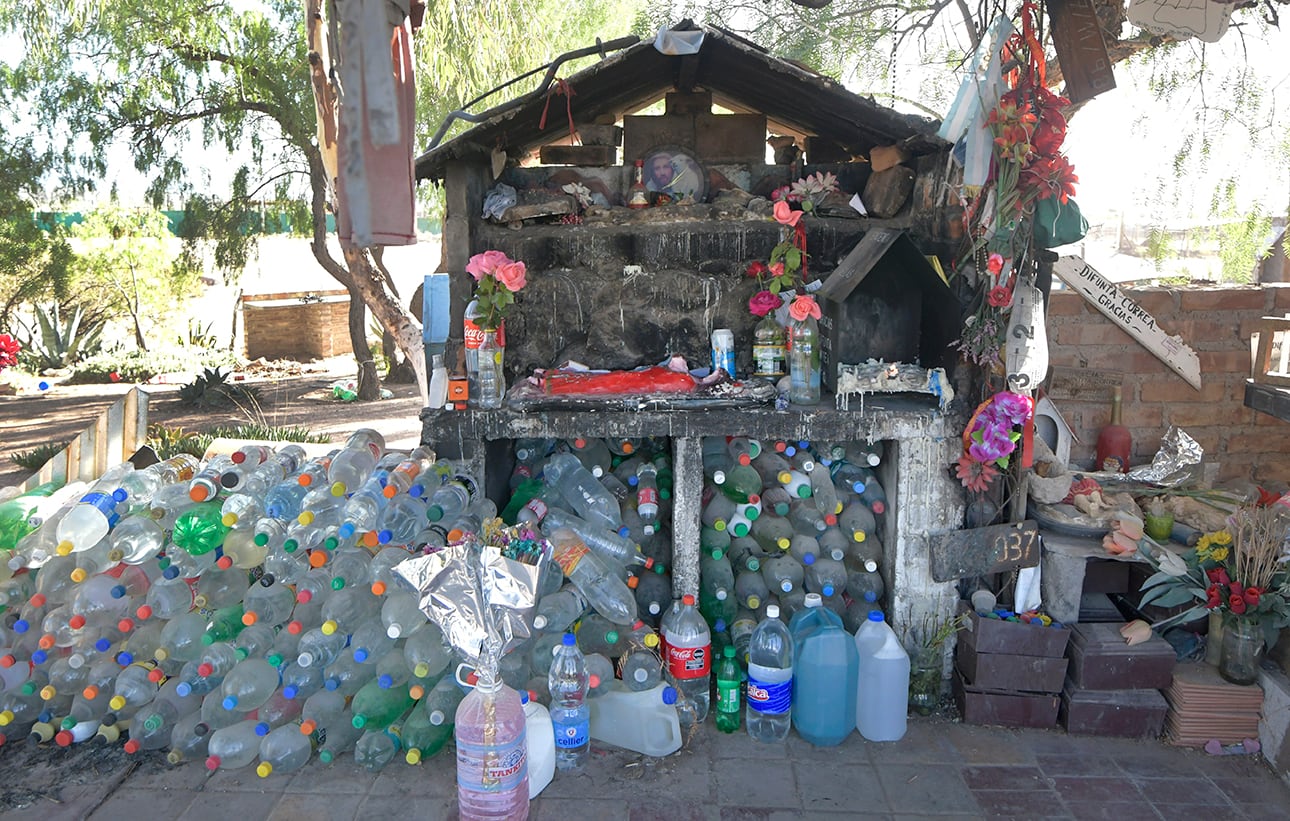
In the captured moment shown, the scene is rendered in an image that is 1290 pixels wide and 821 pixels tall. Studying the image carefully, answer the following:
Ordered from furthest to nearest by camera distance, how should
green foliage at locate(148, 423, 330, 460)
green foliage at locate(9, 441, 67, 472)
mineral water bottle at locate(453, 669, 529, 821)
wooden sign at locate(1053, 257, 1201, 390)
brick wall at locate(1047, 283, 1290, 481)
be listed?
green foliage at locate(9, 441, 67, 472)
green foliage at locate(148, 423, 330, 460)
brick wall at locate(1047, 283, 1290, 481)
wooden sign at locate(1053, 257, 1201, 390)
mineral water bottle at locate(453, 669, 529, 821)

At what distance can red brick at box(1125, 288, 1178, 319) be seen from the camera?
20.6 ft

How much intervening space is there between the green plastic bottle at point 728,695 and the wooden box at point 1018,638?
1235 mm

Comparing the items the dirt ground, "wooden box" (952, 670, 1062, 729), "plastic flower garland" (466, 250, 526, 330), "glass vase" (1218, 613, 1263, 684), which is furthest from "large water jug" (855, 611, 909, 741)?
the dirt ground

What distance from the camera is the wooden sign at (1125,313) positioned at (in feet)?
20.2

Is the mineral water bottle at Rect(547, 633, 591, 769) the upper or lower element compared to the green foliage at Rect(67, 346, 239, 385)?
lower

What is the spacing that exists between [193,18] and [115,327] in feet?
31.4

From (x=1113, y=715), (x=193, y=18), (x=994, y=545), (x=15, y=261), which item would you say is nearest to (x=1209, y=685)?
(x=1113, y=715)

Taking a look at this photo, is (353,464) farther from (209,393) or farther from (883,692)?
(209,393)

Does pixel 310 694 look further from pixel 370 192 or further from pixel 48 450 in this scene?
pixel 48 450

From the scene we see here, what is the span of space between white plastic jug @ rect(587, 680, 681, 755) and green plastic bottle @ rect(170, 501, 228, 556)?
201 centimetres

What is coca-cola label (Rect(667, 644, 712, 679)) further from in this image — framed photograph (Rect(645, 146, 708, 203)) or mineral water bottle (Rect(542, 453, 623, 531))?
framed photograph (Rect(645, 146, 708, 203))

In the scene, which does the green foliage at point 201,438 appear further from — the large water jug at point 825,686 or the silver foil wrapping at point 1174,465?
the silver foil wrapping at point 1174,465

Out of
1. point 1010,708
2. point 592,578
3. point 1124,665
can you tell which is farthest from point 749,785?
point 1124,665

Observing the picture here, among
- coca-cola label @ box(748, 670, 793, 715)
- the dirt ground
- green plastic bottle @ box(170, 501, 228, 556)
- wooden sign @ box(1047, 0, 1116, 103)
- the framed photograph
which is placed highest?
wooden sign @ box(1047, 0, 1116, 103)
